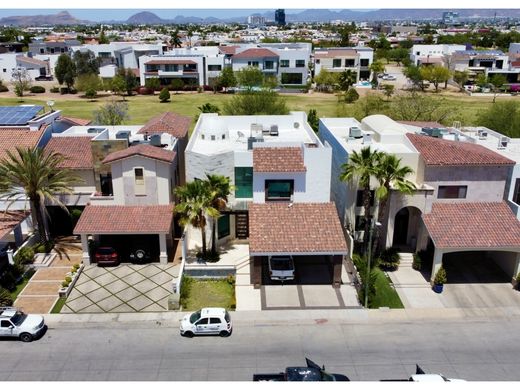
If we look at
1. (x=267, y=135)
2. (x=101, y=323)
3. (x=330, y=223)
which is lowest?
(x=101, y=323)

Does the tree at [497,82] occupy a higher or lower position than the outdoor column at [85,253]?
higher

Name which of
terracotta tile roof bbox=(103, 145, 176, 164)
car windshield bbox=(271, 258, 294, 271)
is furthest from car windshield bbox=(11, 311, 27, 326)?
car windshield bbox=(271, 258, 294, 271)

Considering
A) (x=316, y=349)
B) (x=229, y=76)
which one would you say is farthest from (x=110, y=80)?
(x=316, y=349)

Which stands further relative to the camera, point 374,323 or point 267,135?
point 267,135

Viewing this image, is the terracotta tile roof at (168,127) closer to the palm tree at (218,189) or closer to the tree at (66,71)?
the palm tree at (218,189)

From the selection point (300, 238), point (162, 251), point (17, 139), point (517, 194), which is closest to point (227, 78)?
point (17, 139)

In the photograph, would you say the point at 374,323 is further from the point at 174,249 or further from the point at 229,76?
the point at 229,76

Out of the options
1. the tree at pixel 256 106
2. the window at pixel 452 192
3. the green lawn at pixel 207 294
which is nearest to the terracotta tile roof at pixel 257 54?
the tree at pixel 256 106
